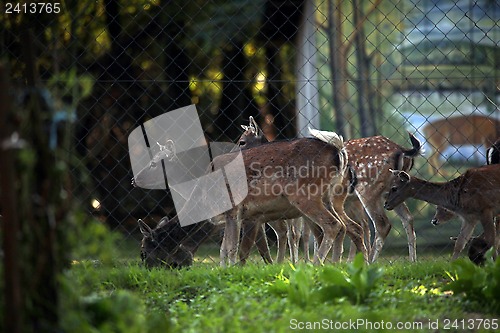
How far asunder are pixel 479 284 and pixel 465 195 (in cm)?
316

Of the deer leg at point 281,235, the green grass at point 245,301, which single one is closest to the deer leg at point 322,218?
the deer leg at point 281,235

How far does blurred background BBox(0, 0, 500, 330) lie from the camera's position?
135 inches

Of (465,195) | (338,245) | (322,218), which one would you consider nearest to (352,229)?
(338,245)

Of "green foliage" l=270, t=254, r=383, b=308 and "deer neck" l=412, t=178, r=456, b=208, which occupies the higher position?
"deer neck" l=412, t=178, r=456, b=208

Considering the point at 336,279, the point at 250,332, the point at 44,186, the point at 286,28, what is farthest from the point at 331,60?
the point at 44,186

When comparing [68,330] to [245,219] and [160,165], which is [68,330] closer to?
[245,219]

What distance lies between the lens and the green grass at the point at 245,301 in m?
3.79

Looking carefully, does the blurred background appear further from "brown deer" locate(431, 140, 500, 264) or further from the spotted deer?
the spotted deer

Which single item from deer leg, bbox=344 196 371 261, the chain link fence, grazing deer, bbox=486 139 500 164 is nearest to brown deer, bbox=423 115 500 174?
the chain link fence

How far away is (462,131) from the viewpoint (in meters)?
9.72

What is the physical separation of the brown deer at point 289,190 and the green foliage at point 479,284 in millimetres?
2635

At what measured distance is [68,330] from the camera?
343cm

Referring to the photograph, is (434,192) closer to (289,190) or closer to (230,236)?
(289,190)

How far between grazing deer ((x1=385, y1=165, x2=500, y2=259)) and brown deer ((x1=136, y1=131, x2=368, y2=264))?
636 millimetres
